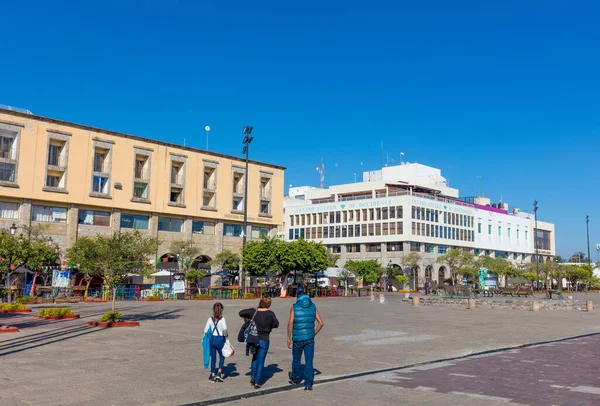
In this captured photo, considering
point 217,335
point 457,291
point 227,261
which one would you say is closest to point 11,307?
point 217,335

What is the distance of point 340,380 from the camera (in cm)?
1001

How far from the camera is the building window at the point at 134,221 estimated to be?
178 ft

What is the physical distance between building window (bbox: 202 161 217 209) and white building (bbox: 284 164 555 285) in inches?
1090

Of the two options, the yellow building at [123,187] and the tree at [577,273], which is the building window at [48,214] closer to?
the yellow building at [123,187]

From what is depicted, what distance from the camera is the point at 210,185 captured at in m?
61.6

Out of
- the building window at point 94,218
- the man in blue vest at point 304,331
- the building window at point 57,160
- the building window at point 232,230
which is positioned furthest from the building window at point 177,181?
the man in blue vest at point 304,331

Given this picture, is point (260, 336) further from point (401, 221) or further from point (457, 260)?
point (401, 221)

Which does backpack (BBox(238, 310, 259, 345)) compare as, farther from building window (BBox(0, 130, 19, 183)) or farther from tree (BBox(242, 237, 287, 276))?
building window (BBox(0, 130, 19, 183))

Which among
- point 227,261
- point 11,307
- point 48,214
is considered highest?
point 48,214

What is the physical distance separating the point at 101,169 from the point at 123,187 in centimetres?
260

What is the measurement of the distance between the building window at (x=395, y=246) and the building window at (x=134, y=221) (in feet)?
126

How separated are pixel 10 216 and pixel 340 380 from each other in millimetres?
44580

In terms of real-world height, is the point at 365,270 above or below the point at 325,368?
above

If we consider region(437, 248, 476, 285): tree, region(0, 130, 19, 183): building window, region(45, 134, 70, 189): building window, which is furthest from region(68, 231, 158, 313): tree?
region(437, 248, 476, 285): tree
